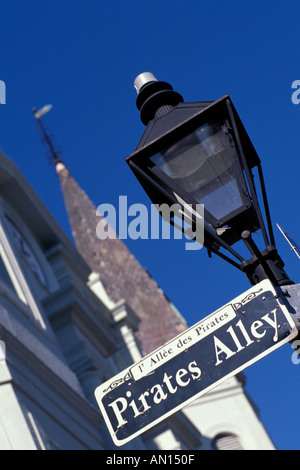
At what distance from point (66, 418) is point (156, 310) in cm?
2545

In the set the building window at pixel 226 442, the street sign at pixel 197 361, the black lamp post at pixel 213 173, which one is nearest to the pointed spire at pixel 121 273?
the building window at pixel 226 442

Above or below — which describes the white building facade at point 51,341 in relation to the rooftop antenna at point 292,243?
above

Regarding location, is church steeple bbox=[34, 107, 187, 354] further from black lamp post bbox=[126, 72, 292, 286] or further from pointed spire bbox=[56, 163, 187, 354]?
black lamp post bbox=[126, 72, 292, 286]

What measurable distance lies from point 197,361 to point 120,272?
1501 inches

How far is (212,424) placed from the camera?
2791 centimetres

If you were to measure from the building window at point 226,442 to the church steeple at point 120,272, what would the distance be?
7665mm

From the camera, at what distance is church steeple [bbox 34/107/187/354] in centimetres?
3750

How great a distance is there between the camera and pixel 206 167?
3672 mm

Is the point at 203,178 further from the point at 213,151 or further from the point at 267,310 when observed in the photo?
the point at 267,310

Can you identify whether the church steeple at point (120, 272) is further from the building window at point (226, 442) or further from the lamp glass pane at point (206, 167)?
the lamp glass pane at point (206, 167)

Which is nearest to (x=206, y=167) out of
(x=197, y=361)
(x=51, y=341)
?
(x=197, y=361)

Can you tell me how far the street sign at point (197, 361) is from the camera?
10.6 feet

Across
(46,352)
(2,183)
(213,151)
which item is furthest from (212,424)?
(213,151)

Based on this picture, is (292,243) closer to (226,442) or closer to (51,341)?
(51,341)
